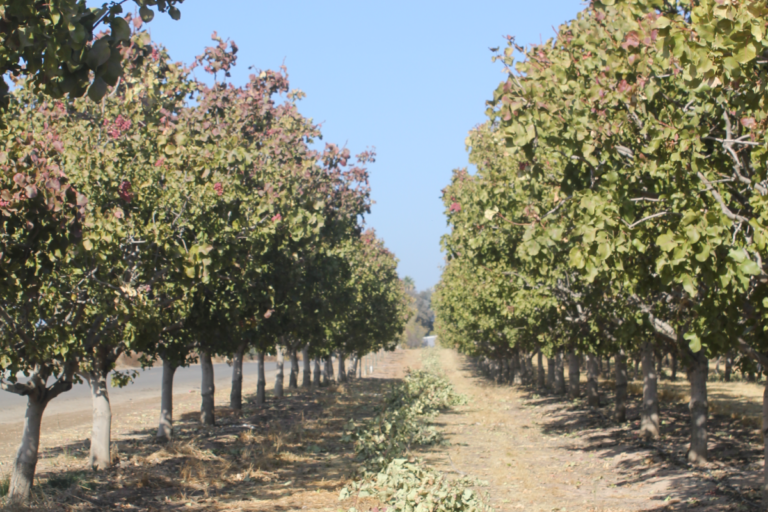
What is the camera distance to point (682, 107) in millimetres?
8508

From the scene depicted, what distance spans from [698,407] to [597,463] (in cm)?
314

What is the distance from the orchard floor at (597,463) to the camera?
41.9 feet

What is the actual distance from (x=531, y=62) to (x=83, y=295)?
291 inches

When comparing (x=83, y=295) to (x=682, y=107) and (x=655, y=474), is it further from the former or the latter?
(x=655, y=474)

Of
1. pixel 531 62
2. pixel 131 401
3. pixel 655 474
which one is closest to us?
pixel 531 62

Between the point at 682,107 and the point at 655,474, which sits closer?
the point at 682,107

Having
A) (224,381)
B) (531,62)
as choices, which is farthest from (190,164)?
(224,381)

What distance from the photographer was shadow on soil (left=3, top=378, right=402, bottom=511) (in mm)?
12266

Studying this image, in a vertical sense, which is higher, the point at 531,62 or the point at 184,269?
the point at 531,62

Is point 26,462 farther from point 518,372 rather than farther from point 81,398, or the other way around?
point 518,372

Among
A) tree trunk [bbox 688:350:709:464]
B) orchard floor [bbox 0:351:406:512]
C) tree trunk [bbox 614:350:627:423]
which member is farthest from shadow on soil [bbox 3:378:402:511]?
tree trunk [bbox 614:350:627:423]

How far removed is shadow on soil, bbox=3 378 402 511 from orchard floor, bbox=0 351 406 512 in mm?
20

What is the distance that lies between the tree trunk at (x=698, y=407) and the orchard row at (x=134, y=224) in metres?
8.84

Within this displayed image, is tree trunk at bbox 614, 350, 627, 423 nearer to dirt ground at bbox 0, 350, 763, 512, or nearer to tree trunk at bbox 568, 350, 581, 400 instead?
dirt ground at bbox 0, 350, 763, 512
